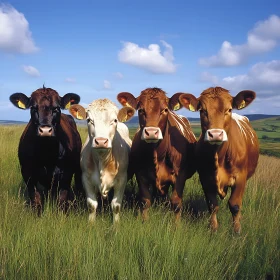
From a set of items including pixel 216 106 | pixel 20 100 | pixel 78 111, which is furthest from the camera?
pixel 20 100

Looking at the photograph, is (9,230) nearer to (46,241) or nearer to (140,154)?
(46,241)

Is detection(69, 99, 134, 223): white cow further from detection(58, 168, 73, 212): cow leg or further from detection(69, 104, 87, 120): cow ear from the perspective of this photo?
detection(58, 168, 73, 212): cow leg

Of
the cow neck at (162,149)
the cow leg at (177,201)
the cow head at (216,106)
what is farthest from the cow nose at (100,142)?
the cow leg at (177,201)

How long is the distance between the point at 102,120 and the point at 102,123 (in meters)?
0.06

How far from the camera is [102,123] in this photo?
16.4 ft

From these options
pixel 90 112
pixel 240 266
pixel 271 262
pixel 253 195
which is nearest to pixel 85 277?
pixel 240 266

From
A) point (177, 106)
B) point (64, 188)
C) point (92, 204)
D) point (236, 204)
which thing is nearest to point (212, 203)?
point (236, 204)

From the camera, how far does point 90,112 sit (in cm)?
518

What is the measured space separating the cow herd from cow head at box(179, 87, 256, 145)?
1 centimetres

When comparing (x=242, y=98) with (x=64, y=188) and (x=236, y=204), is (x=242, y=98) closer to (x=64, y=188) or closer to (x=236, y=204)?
(x=236, y=204)

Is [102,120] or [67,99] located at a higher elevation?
[67,99]

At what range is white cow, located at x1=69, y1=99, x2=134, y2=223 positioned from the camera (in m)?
5.10

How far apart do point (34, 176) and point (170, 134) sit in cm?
248

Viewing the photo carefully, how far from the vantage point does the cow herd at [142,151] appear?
16.6ft
